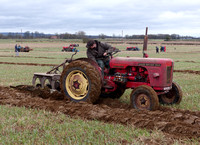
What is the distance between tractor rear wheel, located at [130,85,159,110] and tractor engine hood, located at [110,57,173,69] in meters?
0.62

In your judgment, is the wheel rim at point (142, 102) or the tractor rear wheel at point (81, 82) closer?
the wheel rim at point (142, 102)

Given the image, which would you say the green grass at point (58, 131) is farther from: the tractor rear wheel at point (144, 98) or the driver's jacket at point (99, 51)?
the driver's jacket at point (99, 51)

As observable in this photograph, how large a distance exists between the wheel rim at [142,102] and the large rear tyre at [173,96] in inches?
48.6

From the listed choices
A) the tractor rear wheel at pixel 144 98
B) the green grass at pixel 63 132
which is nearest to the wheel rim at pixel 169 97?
the tractor rear wheel at pixel 144 98

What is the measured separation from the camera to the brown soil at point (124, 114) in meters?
4.82

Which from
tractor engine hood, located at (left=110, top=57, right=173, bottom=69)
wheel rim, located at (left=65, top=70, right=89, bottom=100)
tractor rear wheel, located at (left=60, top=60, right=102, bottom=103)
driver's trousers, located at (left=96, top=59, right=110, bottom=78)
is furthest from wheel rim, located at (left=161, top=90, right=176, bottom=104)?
wheel rim, located at (left=65, top=70, right=89, bottom=100)

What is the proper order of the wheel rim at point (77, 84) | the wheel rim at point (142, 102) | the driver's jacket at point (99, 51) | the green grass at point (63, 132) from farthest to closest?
the driver's jacket at point (99, 51), the wheel rim at point (77, 84), the wheel rim at point (142, 102), the green grass at point (63, 132)

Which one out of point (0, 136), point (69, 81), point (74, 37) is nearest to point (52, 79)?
point (69, 81)

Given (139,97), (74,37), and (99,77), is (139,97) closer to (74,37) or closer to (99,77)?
(99,77)

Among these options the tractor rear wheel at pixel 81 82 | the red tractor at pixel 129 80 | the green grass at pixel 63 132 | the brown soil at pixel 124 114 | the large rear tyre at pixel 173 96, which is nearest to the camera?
the green grass at pixel 63 132

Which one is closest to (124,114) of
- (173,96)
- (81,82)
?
(81,82)

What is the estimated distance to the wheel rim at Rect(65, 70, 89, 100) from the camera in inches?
276

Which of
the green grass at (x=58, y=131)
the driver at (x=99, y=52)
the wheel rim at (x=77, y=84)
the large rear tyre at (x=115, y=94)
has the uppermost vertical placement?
the driver at (x=99, y=52)

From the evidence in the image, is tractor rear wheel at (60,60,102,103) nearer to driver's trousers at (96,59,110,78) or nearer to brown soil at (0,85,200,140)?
brown soil at (0,85,200,140)
